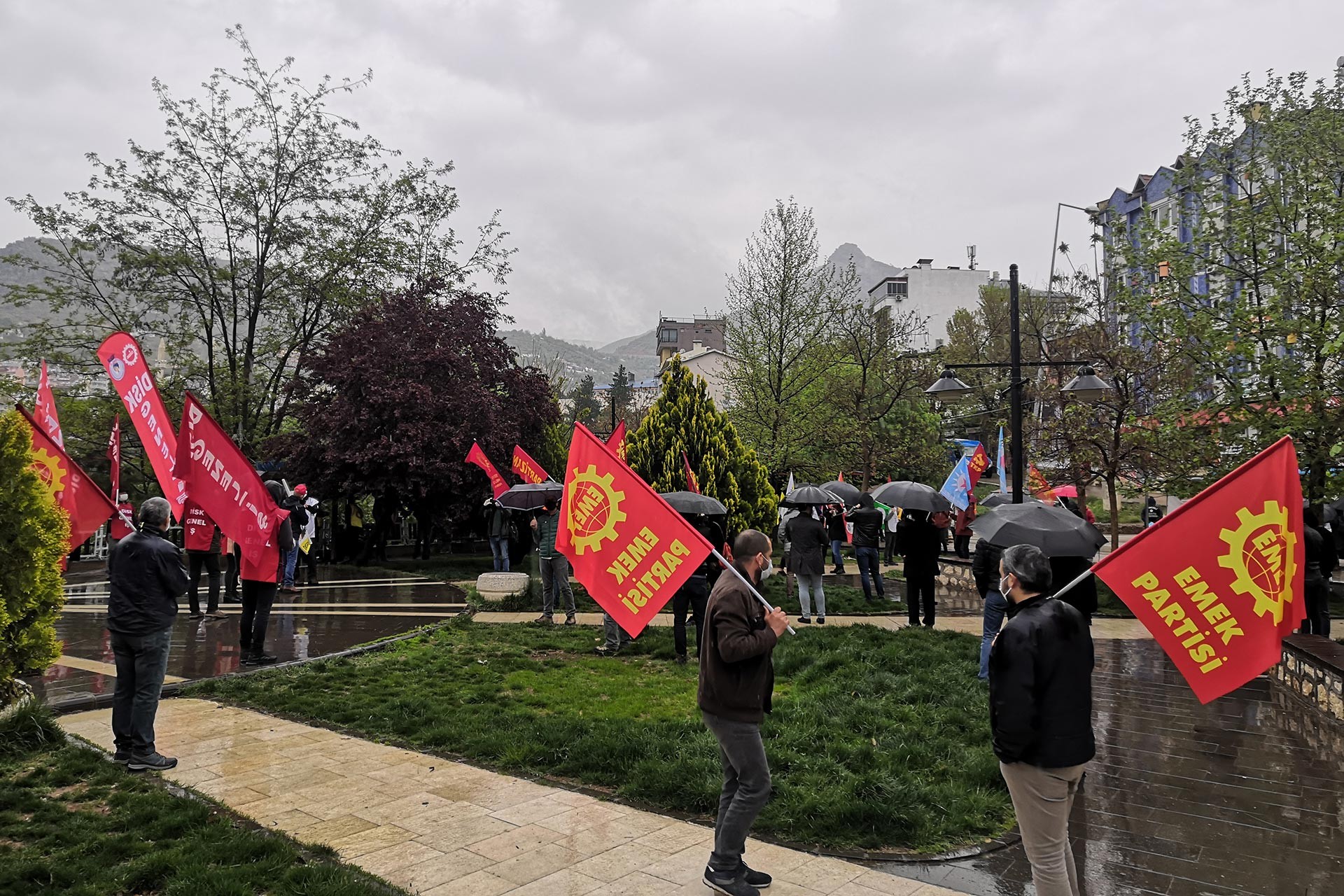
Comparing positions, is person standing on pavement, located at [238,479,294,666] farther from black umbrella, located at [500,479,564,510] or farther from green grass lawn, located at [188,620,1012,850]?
black umbrella, located at [500,479,564,510]

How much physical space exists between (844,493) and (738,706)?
13.5m

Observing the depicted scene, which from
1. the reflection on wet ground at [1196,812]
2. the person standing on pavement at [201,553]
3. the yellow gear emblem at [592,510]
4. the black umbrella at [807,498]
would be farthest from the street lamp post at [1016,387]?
the person standing on pavement at [201,553]

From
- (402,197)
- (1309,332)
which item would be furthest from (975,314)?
(1309,332)

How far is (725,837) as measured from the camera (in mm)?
4375

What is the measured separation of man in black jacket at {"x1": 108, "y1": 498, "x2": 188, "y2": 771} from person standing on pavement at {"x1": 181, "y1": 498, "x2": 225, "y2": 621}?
22.2ft

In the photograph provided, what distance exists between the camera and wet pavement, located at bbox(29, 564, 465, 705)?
376 inches

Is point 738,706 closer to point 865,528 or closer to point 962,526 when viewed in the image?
point 865,528

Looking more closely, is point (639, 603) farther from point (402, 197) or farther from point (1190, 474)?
point (402, 197)

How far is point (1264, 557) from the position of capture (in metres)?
4.35

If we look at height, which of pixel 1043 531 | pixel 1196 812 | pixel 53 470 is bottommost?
pixel 1196 812

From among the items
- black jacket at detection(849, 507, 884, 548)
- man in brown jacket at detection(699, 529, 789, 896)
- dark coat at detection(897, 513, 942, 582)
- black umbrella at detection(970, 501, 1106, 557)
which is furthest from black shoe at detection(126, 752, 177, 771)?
black jacket at detection(849, 507, 884, 548)

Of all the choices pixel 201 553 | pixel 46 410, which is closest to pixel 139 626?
pixel 46 410

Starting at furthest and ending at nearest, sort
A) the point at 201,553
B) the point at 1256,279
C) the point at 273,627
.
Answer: the point at 1256,279
the point at 201,553
the point at 273,627

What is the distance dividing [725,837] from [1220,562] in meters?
2.79
